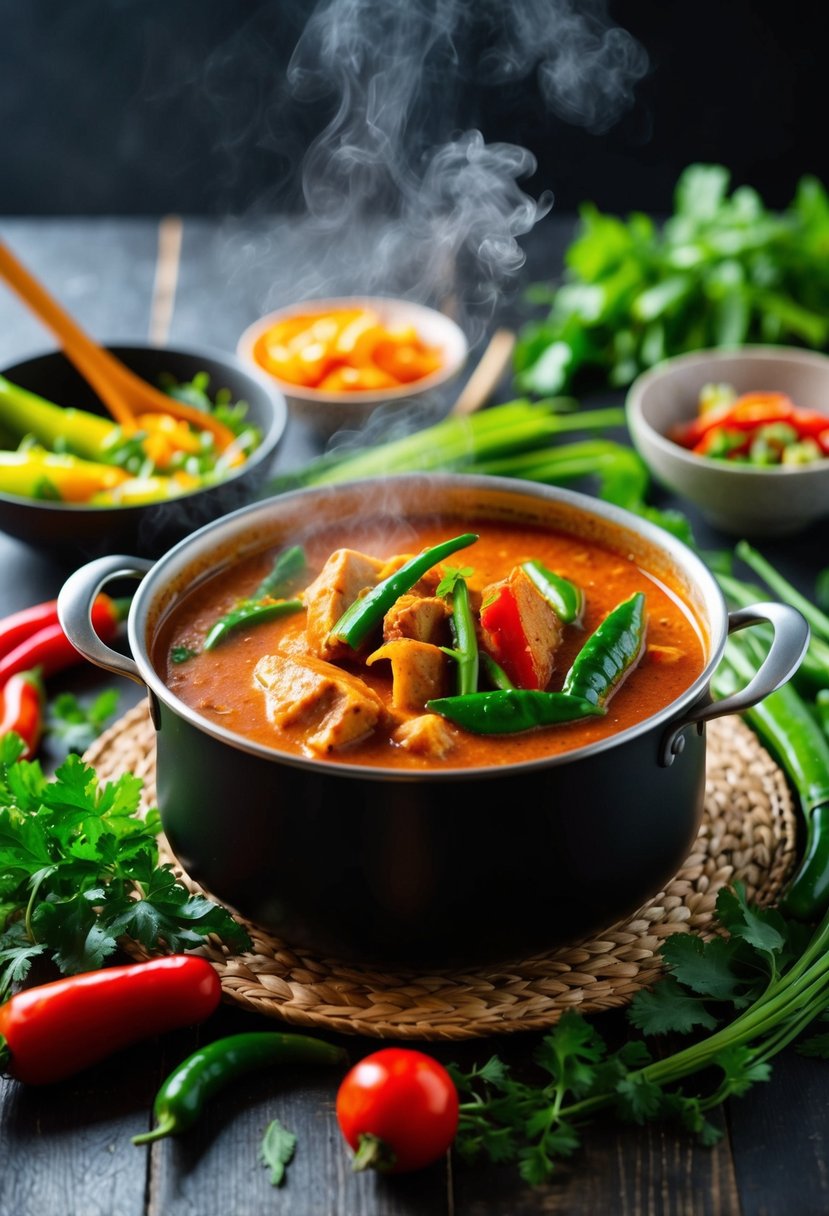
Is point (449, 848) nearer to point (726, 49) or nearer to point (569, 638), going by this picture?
point (569, 638)

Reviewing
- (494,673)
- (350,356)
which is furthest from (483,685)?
(350,356)

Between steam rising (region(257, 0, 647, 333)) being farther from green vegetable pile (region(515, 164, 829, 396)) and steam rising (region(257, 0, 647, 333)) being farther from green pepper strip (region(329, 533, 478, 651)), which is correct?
green pepper strip (region(329, 533, 478, 651))

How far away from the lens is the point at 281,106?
7.40m

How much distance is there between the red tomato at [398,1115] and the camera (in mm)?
2000

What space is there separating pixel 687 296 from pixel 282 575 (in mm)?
2450

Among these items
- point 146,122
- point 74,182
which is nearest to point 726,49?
point 146,122

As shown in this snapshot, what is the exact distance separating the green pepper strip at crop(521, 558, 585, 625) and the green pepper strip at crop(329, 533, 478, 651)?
18cm

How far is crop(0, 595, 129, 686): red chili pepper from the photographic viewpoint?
3.32 meters

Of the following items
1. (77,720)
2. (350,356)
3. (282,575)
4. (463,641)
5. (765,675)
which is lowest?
(77,720)

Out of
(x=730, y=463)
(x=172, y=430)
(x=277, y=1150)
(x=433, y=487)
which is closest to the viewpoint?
(x=277, y=1150)

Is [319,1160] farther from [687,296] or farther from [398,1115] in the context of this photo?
[687,296]

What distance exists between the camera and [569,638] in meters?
2.64

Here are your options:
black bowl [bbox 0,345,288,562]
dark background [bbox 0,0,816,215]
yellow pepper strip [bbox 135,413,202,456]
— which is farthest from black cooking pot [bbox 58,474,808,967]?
dark background [bbox 0,0,816,215]

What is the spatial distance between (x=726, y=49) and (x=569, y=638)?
537cm
